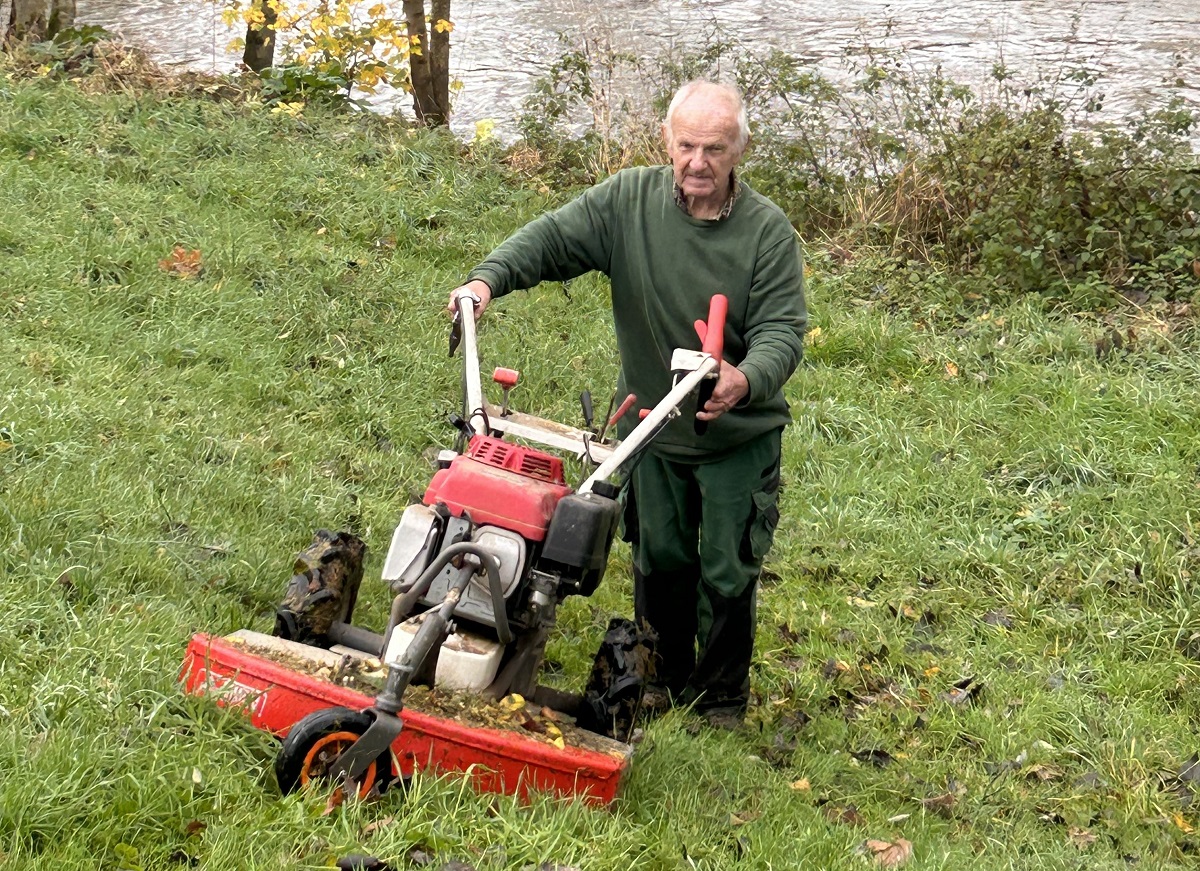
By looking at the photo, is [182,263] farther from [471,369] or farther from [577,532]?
[577,532]

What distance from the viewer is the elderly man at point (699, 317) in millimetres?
4242

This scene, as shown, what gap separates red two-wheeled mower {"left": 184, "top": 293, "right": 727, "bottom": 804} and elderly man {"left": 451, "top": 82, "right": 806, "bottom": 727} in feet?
0.97

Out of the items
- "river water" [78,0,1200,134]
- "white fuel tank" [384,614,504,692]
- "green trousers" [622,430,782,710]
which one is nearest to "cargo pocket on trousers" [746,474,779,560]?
"green trousers" [622,430,782,710]

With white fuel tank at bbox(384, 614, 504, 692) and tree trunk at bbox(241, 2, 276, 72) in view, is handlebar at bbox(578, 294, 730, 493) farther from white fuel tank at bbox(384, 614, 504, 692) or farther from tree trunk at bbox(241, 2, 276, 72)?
tree trunk at bbox(241, 2, 276, 72)

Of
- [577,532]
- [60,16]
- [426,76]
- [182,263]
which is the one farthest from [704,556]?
[60,16]

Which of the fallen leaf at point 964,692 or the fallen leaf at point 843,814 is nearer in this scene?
the fallen leaf at point 843,814

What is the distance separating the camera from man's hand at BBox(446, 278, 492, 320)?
407 cm

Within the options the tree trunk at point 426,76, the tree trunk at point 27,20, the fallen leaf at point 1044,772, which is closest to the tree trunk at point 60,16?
the tree trunk at point 27,20

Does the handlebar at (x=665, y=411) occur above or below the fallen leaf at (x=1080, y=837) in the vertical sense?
above

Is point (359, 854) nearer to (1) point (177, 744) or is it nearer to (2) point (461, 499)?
(1) point (177, 744)

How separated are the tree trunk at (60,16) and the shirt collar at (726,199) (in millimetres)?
9031

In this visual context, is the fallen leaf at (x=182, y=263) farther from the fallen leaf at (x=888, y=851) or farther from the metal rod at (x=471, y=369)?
the fallen leaf at (x=888, y=851)

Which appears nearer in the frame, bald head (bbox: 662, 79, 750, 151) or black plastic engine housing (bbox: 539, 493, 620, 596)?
black plastic engine housing (bbox: 539, 493, 620, 596)

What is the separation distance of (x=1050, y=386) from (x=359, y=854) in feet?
18.7
